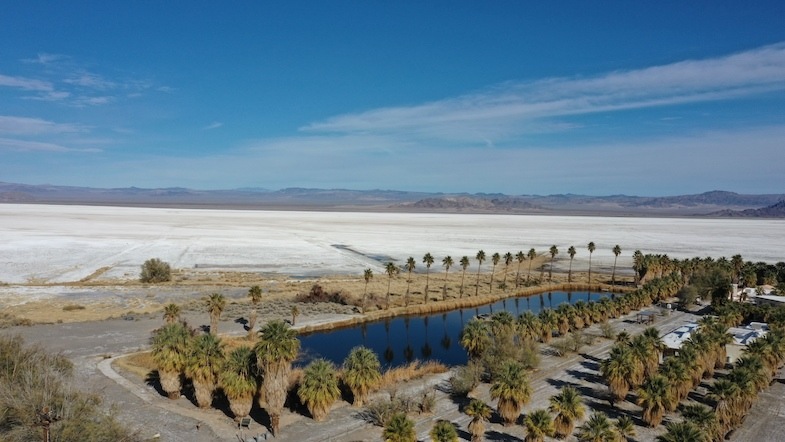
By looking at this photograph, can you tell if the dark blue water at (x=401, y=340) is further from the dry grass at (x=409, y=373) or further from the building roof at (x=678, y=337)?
the building roof at (x=678, y=337)

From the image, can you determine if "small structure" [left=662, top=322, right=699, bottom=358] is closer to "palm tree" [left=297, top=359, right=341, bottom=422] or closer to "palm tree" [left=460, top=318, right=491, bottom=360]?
"palm tree" [left=460, top=318, right=491, bottom=360]

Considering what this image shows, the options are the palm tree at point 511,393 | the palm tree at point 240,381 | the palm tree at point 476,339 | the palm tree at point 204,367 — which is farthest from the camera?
the palm tree at point 476,339

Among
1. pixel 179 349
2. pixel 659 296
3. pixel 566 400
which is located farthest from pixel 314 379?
pixel 659 296

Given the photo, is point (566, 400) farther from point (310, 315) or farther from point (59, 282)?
point (59, 282)

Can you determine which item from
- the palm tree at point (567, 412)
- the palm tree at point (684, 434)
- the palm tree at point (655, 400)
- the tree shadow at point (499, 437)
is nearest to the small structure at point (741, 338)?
the palm tree at point (655, 400)

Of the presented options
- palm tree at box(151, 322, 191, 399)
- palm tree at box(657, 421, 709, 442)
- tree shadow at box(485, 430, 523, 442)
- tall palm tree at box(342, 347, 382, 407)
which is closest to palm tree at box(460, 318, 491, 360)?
tall palm tree at box(342, 347, 382, 407)

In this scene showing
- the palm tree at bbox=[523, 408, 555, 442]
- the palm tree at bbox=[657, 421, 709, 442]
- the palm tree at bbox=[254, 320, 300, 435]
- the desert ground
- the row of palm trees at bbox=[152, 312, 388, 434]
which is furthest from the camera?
the desert ground

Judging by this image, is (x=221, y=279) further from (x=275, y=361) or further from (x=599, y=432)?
(x=599, y=432)
